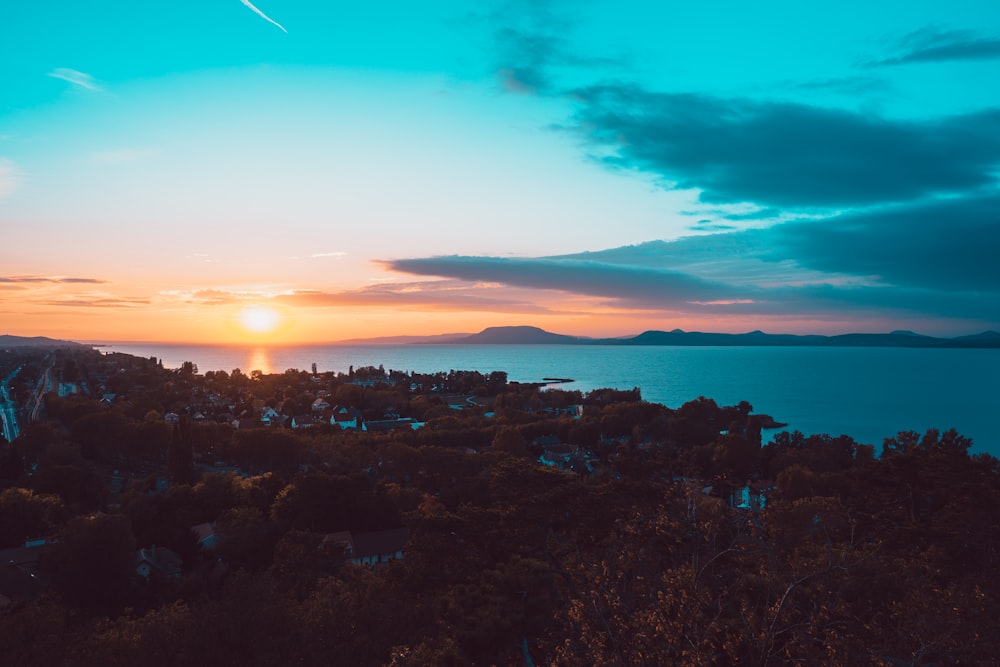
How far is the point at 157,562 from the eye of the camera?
20.4 metres

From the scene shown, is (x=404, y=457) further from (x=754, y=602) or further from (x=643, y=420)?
(x=643, y=420)

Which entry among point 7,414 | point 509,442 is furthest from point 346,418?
point 7,414

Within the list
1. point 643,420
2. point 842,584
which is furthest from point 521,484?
point 643,420

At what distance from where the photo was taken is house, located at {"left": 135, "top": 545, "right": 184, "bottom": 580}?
63.2ft

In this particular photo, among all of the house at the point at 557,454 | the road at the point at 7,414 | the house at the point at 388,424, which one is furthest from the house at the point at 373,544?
the road at the point at 7,414

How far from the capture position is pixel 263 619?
32.8 feet

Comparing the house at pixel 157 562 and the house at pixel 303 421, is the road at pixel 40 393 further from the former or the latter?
the house at pixel 157 562

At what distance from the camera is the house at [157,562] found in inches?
758

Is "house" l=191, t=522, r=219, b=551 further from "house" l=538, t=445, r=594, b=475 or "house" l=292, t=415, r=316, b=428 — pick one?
"house" l=292, t=415, r=316, b=428

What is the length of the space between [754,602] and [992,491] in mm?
10896

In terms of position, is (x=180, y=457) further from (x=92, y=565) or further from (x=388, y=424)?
(x=388, y=424)

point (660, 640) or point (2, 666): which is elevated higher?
point (660, 640)

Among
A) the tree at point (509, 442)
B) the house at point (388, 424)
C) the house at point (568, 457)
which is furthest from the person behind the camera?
the house at point (388, 424)

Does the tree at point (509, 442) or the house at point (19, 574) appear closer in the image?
the house at point (19, 574)
